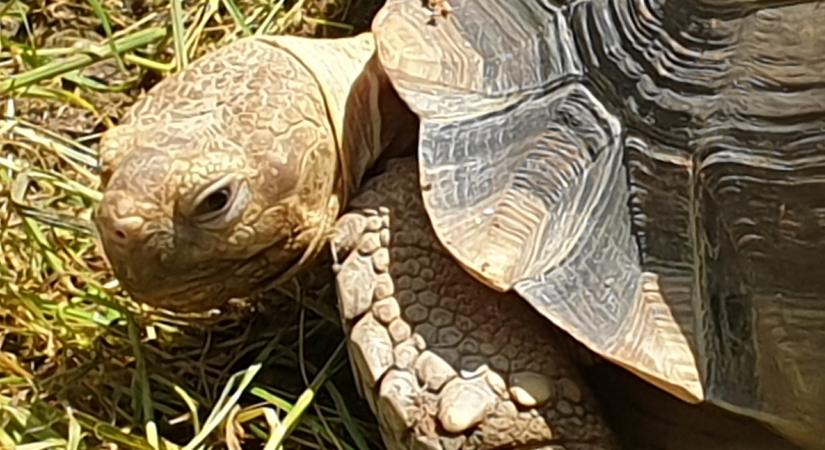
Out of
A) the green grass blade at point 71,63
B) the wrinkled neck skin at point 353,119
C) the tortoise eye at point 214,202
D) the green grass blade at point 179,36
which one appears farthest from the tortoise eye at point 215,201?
the green grass blade at point 71,63

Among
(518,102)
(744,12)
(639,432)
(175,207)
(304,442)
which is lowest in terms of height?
(304,442)

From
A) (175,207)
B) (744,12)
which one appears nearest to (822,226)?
(744,12)

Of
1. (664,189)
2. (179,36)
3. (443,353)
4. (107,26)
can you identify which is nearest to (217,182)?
(443,353)

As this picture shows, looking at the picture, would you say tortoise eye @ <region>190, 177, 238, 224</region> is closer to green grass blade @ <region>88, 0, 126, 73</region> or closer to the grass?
the grass

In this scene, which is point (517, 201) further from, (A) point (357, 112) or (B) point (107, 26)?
(B) point (107, 26)

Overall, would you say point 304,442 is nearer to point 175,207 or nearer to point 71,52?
point 175,207

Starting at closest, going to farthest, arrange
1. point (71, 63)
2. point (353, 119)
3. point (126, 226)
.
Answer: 1. point (126, 226)
2. point (353, 119)
3. point (71, 63)
